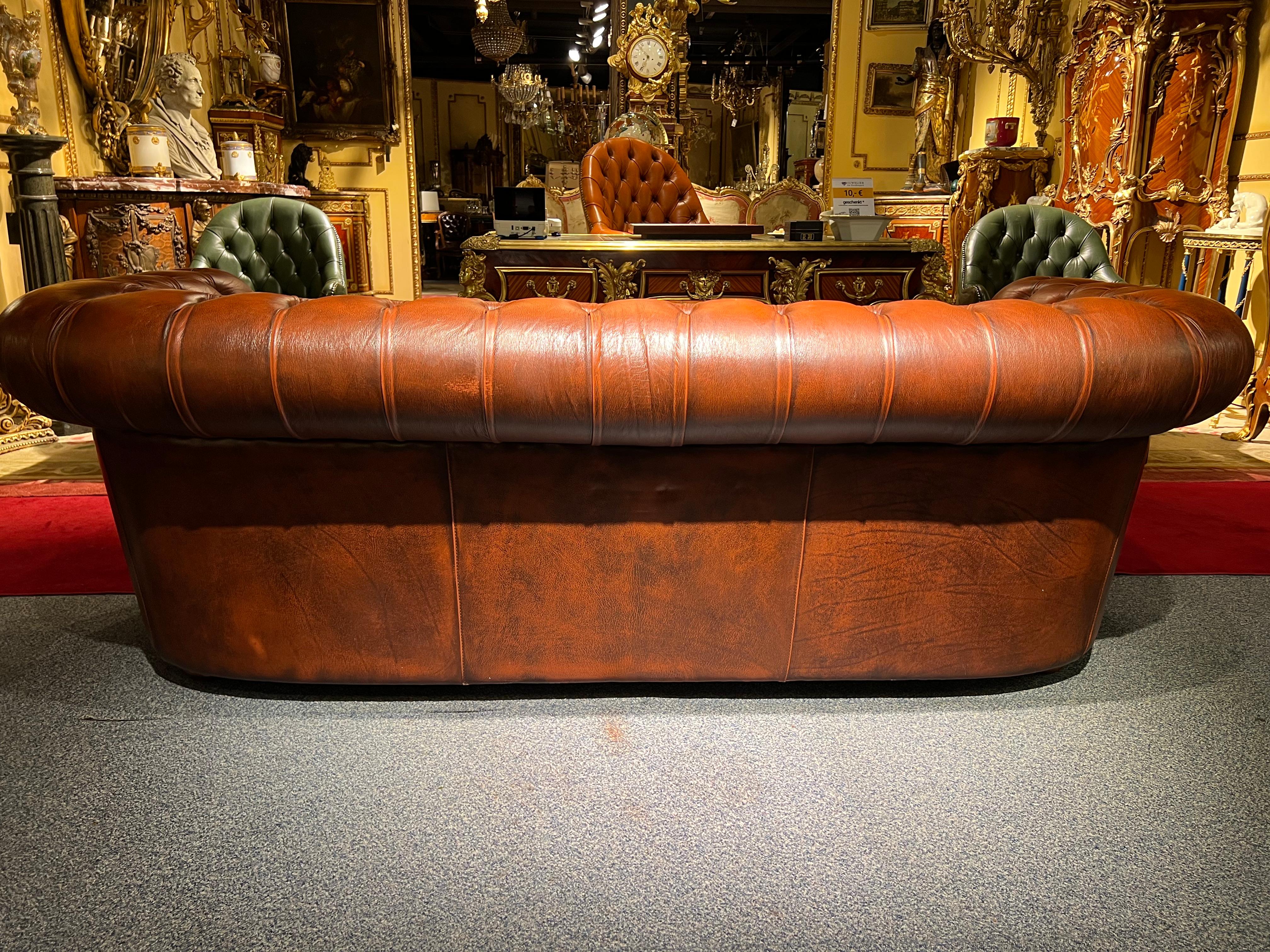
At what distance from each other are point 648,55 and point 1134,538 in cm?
564

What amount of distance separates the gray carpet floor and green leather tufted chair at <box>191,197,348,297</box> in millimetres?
2083

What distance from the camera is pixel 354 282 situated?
865 centimetres

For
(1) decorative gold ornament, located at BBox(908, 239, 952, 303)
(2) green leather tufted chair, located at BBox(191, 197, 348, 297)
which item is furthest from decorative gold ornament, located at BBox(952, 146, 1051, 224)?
(2) green leather tufted chair, located at BBox(191, 197, 348, 297)

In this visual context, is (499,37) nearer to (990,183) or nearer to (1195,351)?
(990,183)

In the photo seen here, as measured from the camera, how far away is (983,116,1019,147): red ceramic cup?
702cm

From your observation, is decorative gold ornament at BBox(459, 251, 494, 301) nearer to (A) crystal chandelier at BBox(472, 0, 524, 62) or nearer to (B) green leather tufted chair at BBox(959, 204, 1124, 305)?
(B) green leather tufted chair at BBox(959, 204, 1124, 305)

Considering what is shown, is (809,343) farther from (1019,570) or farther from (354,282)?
(354,282)

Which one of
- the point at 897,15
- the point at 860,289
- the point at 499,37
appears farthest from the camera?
the point at 499,37

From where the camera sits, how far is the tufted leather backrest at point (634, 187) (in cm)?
530

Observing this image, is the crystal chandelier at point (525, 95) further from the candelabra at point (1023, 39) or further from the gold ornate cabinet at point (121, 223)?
the gold ornate cabinet at point (121, 223)

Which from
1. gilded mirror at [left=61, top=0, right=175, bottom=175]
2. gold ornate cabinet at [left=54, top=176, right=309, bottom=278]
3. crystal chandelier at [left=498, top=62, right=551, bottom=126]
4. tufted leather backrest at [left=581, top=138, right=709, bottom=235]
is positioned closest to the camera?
gold ornate cabinet at [left=54, top=176, right=309, bottom=278]

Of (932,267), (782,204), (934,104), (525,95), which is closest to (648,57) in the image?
(782,204)

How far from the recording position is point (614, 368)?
4.96ft

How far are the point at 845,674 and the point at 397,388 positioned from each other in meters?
1.11
